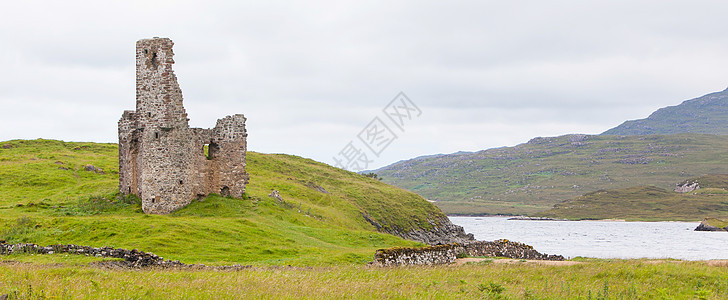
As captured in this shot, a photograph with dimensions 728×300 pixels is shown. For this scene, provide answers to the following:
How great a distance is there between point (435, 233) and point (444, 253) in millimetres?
41065

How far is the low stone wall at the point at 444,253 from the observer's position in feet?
77.4

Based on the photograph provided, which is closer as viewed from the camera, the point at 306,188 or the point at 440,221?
the point at 306,188

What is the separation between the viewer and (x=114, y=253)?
24172 millimetres

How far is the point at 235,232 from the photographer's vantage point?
32375 mm

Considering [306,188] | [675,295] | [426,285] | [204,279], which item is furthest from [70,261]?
[306,188]

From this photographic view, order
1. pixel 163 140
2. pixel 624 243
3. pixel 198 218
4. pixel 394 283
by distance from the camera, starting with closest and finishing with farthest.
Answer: pixel 394 283 < pixel 198 218 < pixel 163 140 < pixel 624 243

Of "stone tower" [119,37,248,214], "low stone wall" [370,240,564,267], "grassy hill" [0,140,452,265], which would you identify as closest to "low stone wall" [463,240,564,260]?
"low stone wall" [370,240,564,267]

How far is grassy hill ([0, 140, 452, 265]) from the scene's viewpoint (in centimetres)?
2927

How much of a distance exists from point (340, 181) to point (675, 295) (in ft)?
204

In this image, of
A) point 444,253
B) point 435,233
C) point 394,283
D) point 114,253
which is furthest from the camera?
point 435,233

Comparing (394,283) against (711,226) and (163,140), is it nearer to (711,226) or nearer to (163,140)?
(163,140)

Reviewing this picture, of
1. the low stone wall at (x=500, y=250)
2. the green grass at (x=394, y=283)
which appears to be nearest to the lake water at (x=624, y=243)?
the low stone wall at (x=500, y=250)

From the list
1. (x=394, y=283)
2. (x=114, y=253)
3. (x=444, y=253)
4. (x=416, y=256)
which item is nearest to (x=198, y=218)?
(x=114, y=253)

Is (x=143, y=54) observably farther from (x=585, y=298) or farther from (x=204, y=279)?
(x=585, y=298)
